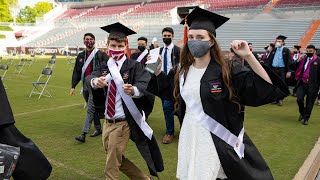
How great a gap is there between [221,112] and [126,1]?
52.8 metres

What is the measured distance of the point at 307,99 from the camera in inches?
310

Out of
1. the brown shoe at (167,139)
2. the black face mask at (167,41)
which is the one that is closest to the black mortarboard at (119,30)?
the black face mask at (167,41)

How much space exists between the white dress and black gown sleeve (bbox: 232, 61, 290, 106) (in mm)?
275

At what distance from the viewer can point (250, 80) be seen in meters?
2.44

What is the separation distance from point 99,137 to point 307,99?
487 centimetres

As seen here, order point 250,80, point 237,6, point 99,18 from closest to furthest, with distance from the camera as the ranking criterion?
point 250,80, point 237,6, point 99,18

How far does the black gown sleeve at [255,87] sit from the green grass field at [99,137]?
2297 mm

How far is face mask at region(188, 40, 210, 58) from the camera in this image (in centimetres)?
254

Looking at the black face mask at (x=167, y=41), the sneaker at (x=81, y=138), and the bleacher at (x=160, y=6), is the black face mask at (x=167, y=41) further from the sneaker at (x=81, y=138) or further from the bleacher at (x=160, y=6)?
the bleacher at (x=160, y=6)

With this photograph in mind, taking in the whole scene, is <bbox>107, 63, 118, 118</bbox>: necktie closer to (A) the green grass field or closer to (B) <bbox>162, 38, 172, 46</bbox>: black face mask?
(A) the green grass field

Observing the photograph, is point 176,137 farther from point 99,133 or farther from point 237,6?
point 237,6

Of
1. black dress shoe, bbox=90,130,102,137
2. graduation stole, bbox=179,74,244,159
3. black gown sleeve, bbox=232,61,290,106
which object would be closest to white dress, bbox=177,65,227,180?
graduation stole, bbox=179,74,244,159

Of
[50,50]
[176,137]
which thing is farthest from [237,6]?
[176,137]

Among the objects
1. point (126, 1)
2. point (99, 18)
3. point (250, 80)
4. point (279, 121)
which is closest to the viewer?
point (250, 80)
